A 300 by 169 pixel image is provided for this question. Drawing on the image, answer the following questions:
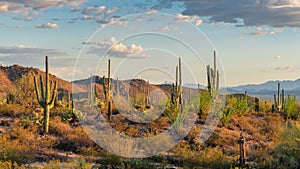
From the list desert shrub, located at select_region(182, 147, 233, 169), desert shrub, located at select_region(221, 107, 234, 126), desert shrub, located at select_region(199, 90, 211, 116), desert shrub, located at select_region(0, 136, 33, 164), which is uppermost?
desert shrub, located at select_region(199, 90, 211, 116)

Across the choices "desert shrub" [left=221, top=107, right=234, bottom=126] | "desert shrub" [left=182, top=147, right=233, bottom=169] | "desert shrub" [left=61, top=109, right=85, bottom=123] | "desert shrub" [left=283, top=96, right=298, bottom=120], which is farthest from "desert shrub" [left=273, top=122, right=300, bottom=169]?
"desert shrub" [left=283, top=96, right=298, bottom=120]

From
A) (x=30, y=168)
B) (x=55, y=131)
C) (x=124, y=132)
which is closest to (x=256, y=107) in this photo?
(x=124, y=132)

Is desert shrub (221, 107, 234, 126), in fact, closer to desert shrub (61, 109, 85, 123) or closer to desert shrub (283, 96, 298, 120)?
desert shrub (283, 96, 298, 120)

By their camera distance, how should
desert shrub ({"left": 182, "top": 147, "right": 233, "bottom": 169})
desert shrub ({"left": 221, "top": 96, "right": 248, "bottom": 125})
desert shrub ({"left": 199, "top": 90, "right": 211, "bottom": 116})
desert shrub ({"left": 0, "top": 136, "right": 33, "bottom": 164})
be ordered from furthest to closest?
desert shrub ({"left": 199, "top": 90, "right": 211, "bottom": 116}), desert shrub ({"left": 221, "top": 96, "right": 248, "bottom": 125}), desert shrub ({"left": 182, "top": 147, "right": 233, "bottom": 169}), desert shrub ({"left": 0, "top": 136, "right": 33, "bottom": 164})

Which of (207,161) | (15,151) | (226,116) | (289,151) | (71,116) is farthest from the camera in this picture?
(226,116)

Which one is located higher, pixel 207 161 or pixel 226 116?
pixel 226 116

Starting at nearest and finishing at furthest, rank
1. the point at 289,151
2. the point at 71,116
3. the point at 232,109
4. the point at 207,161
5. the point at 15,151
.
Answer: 1. the point at 289,151
2. the point at 207,161
3. the point at 15,151
4. the point at 71,116
5. the point at 232,109

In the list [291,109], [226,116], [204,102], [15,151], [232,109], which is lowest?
[15,151]

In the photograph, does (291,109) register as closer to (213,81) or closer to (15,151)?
(213,81)

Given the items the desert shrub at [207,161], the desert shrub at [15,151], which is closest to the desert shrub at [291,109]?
the desert shrub at [207,161]

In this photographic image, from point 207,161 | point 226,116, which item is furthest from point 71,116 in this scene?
point 207,161

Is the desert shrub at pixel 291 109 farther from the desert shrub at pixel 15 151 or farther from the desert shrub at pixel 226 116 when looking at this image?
the desert shrub at pixel 15 151

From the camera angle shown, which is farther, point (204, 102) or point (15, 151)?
point (204, 102)

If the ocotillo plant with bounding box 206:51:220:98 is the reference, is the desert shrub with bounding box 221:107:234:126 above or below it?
below
